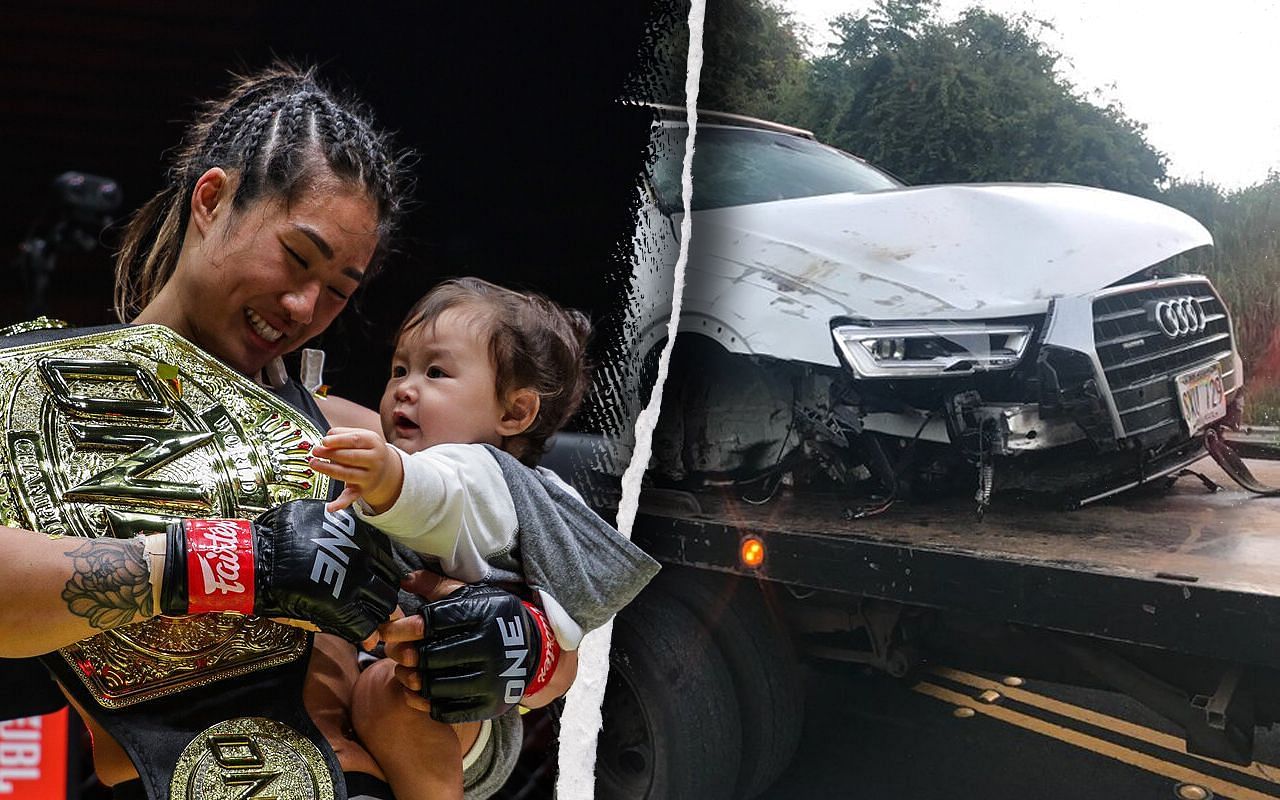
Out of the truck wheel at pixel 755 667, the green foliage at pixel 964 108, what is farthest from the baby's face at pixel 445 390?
the green foliage at pixel 964 108

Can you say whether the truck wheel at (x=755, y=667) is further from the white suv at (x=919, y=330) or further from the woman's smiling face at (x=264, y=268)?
the woman's smiling face at (x=264, y=268)

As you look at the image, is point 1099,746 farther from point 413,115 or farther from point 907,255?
point 413,115

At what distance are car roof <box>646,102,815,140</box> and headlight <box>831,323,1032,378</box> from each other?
1.27 ft

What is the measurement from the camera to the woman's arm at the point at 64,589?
1.03 meters

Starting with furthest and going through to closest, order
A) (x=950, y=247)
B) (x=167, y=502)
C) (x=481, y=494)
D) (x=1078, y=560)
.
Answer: (x=950, y=247), (x=1078, y=560), (x=481, y=494), (x=167, y=502)

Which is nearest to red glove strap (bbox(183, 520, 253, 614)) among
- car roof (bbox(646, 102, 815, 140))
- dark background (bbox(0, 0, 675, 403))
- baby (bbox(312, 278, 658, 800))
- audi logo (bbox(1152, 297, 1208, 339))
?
baby (bbox(312, 278, 658, 800))

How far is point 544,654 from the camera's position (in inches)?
50.6

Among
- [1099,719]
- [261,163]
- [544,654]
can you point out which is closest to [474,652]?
[544,654]

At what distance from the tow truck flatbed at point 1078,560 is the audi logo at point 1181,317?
216 mm

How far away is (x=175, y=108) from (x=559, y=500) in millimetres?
900

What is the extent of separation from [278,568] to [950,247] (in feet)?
4.06

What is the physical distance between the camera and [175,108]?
173 cm

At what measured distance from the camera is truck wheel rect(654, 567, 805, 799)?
2.07 meters

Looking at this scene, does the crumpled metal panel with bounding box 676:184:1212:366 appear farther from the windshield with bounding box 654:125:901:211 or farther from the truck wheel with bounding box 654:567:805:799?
the truck wheel with bounding box 654:567:805:799
